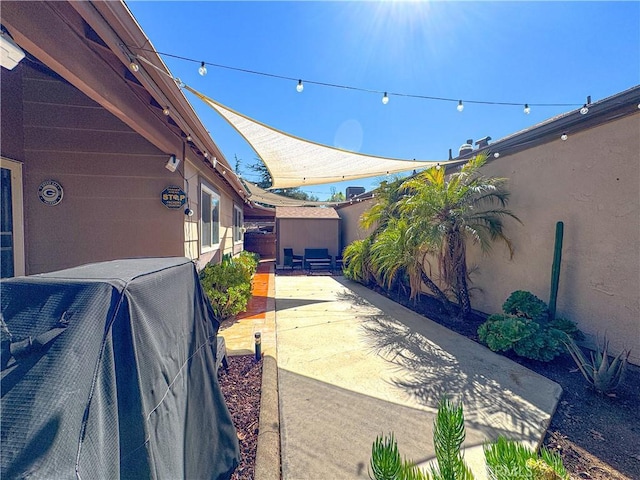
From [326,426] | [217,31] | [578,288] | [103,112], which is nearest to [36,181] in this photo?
[103,112]

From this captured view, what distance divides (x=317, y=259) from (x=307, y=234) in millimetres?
1599

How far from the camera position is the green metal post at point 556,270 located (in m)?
3.92

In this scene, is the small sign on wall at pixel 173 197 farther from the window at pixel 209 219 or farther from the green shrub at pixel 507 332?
the green shrub at pixel 507 332

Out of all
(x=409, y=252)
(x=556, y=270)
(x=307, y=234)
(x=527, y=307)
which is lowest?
(x=527, y=307)

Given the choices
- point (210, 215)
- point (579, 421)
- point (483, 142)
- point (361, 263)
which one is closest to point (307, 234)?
point (361, 263)

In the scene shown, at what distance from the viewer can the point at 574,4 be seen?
165 inches

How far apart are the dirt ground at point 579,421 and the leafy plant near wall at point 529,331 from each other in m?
0.20

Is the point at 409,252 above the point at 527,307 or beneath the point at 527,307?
above

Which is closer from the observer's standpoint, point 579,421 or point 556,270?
point 579,421

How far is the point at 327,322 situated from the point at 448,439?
3.81 metres

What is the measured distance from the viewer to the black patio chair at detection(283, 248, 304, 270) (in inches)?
474

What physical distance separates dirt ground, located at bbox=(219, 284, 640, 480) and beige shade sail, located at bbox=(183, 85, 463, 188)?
374 cm

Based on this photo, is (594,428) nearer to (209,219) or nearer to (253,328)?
(253,328)

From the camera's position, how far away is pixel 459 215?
4.76m
